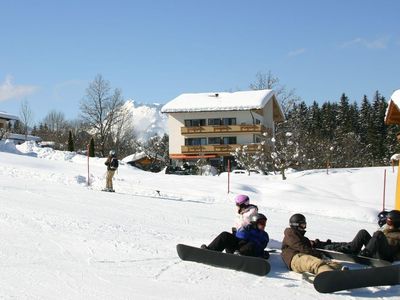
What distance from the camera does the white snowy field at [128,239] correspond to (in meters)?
6.28

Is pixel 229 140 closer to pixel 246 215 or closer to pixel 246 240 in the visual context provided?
pixel 246 215

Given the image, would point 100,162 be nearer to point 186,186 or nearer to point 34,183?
point 186,186

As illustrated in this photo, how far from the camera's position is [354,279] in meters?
6.33

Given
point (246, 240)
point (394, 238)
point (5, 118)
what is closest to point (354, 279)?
point (246, 240)

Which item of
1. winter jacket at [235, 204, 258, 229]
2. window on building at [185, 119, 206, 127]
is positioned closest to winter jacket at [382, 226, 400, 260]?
winter jacket at [235, 204, 258, 229]

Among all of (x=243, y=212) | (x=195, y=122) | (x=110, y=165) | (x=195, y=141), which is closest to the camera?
(x=243, y=212)

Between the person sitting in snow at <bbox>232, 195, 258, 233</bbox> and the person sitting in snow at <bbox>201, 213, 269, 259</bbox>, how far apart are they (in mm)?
153

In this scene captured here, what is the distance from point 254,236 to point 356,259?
1.69m

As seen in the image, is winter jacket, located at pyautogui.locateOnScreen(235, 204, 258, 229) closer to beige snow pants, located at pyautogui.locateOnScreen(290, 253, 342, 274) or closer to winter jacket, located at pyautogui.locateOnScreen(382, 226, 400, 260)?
beige snow pants, located at pyautogui.locateOnScreen(290, 253, 342, 274)

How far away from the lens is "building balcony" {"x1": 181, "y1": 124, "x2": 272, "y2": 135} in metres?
57.0

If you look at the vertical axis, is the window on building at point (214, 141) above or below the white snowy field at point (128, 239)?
above

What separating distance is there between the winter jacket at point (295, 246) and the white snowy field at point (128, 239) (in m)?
0.24

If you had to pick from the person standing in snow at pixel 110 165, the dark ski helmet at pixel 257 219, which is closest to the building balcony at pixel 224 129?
the person standing in snow at pixel 110 165

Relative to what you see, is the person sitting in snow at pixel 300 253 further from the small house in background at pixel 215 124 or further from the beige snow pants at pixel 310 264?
the small house in background at pixel 215 124
